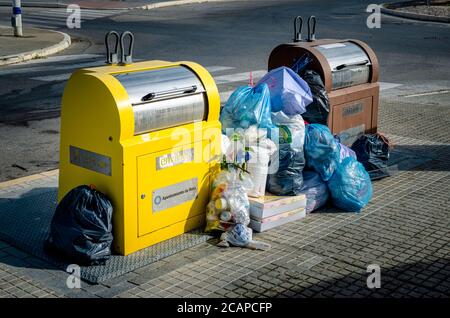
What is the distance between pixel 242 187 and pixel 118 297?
1.62m

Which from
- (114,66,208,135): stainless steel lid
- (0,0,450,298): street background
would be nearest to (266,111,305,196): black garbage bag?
(0,0,450,298): street background

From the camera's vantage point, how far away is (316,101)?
24.1ft

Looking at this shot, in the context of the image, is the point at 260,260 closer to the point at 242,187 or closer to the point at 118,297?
the point at 242,187

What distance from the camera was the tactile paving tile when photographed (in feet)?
17.3

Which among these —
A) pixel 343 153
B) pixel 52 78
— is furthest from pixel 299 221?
pixel 52 78

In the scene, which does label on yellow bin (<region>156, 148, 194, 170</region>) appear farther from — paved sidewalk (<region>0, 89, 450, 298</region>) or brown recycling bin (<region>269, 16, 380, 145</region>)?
brown recycling bin (<region>269, 16, 380, 145</region>)

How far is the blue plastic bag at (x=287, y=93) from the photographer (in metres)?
6.60

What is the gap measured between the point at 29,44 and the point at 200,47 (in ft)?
13.8

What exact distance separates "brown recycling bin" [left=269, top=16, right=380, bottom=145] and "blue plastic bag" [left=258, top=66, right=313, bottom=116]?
782 millimetres

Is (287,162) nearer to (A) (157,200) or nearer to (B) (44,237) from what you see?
(A) (157,200)

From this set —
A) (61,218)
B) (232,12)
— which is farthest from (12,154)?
(232,12)

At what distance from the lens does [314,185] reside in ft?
21.7

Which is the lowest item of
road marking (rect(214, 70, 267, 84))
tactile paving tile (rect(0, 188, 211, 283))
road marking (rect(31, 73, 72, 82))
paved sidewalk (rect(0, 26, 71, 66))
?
tactile paving tile (rect(0, 188, 211, 283))

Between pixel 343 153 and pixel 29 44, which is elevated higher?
pixel 29 44
